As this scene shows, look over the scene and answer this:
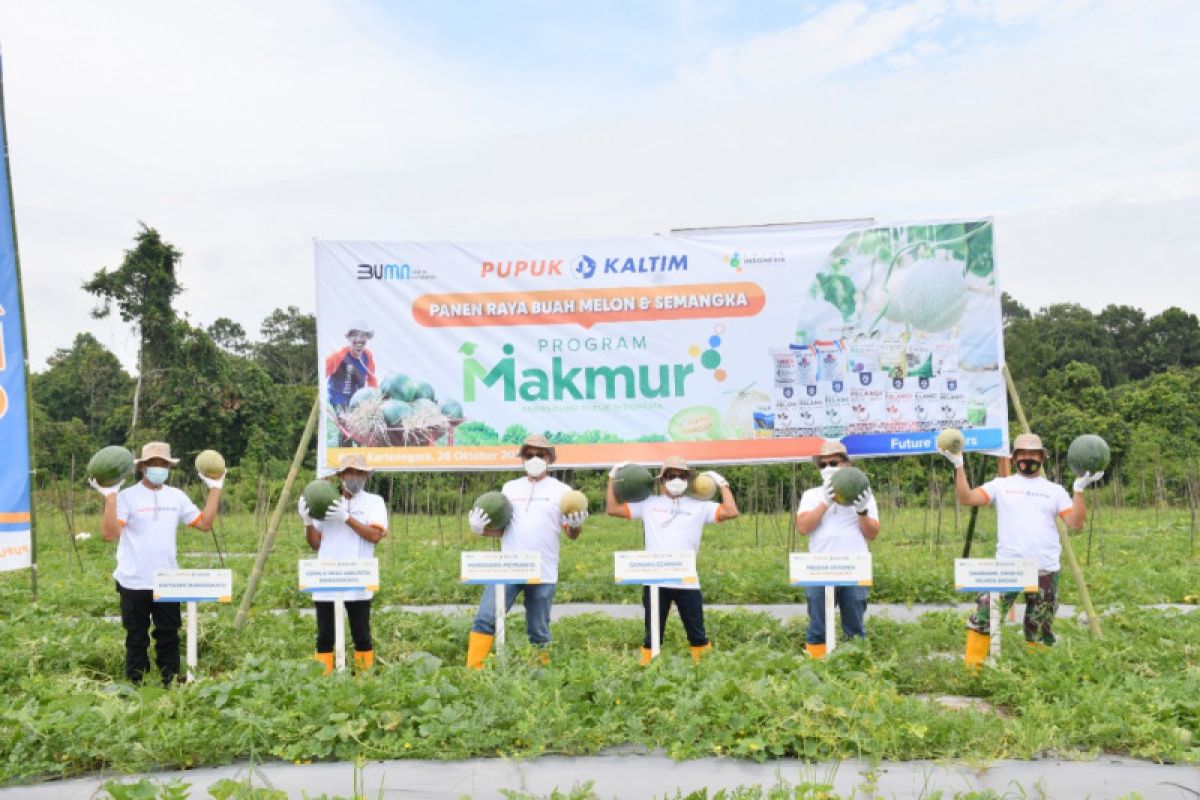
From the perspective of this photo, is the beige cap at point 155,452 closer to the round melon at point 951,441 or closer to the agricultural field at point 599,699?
the agricultural field at point 599,699

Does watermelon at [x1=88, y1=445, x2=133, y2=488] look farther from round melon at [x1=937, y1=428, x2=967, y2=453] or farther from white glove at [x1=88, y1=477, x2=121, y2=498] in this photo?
round melon at [x1=937, y1=428, x2=967, y2=453]

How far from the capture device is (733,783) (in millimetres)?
4879

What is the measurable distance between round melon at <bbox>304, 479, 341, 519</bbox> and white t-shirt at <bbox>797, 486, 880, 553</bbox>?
3.50 meters

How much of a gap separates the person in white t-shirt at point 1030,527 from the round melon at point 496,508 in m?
3.38

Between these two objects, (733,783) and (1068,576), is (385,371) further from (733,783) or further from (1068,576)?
(1068,576)

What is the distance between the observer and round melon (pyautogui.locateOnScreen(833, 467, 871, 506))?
707cm

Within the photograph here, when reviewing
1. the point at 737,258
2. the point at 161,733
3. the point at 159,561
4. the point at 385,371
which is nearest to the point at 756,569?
the point at 737,258

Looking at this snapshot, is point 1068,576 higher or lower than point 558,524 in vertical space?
lower

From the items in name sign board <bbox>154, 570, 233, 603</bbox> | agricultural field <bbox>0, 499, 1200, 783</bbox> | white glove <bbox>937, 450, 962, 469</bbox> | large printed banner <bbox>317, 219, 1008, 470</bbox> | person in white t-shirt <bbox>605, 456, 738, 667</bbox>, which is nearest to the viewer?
agricultural field <bbox>0, 499, 1200, 783</bbox>

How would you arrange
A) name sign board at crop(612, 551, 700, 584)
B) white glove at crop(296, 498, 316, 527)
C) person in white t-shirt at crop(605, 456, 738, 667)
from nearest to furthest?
1. name sign board at crop(612, 551, 700, 584)
2. white glove at crop(296, 498, 316, 527)
3. person in white t-shirt at crop(605, 456, 738, 667)

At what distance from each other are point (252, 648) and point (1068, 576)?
29.7ft

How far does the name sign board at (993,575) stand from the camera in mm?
6984

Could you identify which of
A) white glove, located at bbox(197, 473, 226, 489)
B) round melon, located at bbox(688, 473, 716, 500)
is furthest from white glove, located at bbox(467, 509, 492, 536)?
white glove, located at bbox(197, 473, 226, 489)

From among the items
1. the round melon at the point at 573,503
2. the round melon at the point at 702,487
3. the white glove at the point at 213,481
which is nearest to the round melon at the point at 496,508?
the round melon at the point at 573,503
